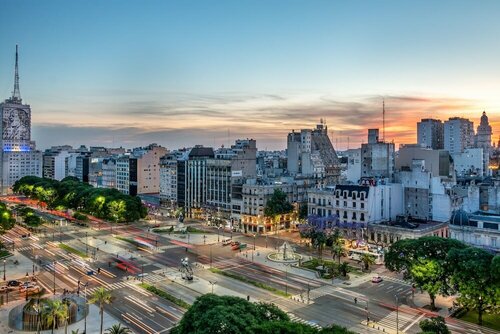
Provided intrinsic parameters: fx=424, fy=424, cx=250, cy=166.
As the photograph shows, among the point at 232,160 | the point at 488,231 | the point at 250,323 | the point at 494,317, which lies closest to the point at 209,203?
the point at 232,160

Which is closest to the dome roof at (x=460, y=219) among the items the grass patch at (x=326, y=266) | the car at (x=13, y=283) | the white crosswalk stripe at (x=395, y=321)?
the grass patch at (x=326, y=266)

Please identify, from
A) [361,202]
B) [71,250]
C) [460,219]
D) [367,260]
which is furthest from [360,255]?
[71,250]

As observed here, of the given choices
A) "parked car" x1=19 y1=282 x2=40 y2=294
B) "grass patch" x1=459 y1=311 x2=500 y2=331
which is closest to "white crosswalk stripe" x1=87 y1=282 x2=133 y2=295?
"parked car" x1=19 y1=282 x2=40 y2=294

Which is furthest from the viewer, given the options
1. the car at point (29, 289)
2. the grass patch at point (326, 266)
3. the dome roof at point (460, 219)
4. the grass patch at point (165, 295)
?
the dome roof at point (460, 219)

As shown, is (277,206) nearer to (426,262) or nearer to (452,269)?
(426,262)

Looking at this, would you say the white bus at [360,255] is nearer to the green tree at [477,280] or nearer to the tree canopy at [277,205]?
the green tree at [477,280]

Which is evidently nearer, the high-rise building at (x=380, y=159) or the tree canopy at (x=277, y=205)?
the tree canopy at (x=277, y=205)

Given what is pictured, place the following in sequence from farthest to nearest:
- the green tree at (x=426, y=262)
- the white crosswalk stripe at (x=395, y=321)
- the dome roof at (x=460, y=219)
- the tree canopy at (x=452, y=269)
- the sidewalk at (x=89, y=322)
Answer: the dome roof at (x=460, y=219)
the green tree at (x=426, y=262)
the white crosswalk stripe at (x=395, y=321)
the tree canopy at (x=452, y=269)
the sidewalk at (x=89, y=322)
